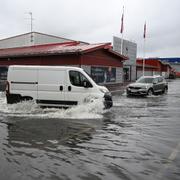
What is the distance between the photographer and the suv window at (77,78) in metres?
12.0

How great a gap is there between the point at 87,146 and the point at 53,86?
5726 mm

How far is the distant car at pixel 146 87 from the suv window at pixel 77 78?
10.4m

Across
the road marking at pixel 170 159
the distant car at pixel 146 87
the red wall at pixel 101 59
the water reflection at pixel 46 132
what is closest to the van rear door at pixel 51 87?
the water reflection at pixel 46 132

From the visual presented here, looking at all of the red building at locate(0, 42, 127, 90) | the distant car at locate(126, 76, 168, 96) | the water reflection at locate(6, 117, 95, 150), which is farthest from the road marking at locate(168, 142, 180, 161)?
the red building at locate(0, 42, 127, 90)

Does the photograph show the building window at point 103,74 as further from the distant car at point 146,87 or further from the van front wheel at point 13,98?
the van front wheel at point 13,98

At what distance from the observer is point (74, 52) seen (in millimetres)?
22969

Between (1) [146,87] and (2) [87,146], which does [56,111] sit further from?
(1) [146,87]

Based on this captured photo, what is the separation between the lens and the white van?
1190 centimetres

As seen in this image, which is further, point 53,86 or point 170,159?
point 53,86

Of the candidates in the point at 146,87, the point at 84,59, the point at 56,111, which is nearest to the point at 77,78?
the point at 56,111

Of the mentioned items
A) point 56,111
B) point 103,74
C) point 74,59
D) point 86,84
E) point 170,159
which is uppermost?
point 74,59

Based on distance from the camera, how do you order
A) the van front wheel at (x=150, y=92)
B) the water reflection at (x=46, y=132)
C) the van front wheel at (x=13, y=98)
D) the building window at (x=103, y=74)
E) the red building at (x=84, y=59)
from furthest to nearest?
the building window at (x=103, y=74) → the red building at (x=84, y=59) → the van front wheel at (x=150, y=92) → the van front wheel at (x=13, y=98) → the water reflection at (x=46, y=132)

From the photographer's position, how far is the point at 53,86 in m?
12.1

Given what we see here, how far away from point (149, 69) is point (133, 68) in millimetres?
13813
